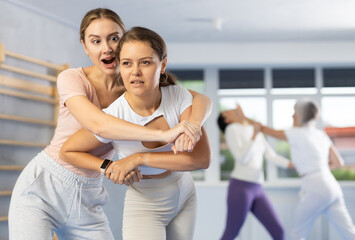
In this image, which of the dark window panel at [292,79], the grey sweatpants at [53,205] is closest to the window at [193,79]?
the dark window panel at [292,79]

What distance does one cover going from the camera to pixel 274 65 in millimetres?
5988

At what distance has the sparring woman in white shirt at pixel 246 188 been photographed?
4.17 m

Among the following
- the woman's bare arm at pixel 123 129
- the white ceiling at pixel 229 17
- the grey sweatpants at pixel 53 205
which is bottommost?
the grey sweatpants at pixel 53 205

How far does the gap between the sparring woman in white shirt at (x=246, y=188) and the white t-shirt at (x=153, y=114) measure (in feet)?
8.15

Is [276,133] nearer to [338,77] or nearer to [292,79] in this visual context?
[292,79]

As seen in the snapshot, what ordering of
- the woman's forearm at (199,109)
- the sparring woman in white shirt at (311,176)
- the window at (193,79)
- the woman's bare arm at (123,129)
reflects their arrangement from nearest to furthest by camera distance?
the woman's bare arm at (123,129) < the woman's forearm at (199,109) < the sparring woman in white shirt at (311,176) < the window at (193,79)

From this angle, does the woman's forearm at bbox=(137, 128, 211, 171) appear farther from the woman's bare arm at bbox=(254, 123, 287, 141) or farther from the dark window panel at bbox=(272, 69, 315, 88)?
the dark window panel at bbox=(272, 69, 315, 88)

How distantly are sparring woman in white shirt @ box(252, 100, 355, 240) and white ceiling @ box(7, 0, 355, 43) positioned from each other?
47.4 inches

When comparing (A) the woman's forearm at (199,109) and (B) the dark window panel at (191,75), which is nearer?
(A) the woman's forearm at (199,109)

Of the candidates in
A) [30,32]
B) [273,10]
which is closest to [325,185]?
[273,10]

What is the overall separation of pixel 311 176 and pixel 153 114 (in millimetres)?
2564

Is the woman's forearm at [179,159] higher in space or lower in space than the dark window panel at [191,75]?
lower

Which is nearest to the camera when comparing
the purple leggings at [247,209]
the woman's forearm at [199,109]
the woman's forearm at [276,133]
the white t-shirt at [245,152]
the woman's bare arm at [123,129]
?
the woman's bare arm at [123,129]

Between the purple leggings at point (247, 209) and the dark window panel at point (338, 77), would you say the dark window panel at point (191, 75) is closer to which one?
the dark window panel at point (338, 77)
